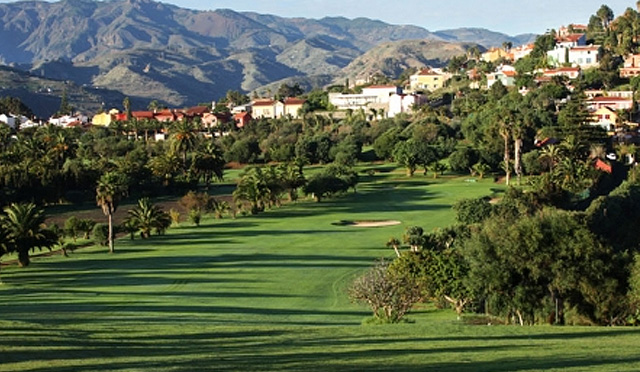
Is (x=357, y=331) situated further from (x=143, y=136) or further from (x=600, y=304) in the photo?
(x=143, y=136)

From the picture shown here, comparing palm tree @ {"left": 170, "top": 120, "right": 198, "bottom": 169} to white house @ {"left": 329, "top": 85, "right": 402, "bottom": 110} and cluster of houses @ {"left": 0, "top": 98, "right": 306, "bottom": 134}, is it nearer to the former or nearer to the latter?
cluster of houses @ {"left": 0, "top": 98, "right": 306, "bottom": 134}

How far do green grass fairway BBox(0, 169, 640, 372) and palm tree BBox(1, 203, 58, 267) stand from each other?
127 cm

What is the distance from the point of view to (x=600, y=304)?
34.4 meters

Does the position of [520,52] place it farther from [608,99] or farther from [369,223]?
[369,223]

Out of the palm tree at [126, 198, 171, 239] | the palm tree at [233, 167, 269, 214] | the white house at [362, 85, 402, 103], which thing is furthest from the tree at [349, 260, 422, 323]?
the white house at [362, 85, 402, 103]

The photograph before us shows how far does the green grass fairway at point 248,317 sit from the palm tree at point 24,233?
1.27 meters

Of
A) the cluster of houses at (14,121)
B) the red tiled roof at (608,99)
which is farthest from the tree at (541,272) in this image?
the cluster of houses at (14,121)

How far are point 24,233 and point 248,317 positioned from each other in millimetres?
25851

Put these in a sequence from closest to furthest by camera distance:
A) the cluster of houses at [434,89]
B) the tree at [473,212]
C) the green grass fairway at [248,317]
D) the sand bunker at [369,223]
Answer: the green grass fairway at [248,317], the tree at [473,212], the sand bunker at [369,223], the cluster of houses at [434,89]

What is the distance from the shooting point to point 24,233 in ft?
181

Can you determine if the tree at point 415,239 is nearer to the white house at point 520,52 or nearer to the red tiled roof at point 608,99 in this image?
the red tiled roof at point 608,99

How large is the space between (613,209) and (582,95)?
57.9 m

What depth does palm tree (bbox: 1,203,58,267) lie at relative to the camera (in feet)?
178

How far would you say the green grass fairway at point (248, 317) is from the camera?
21203 millimetres
